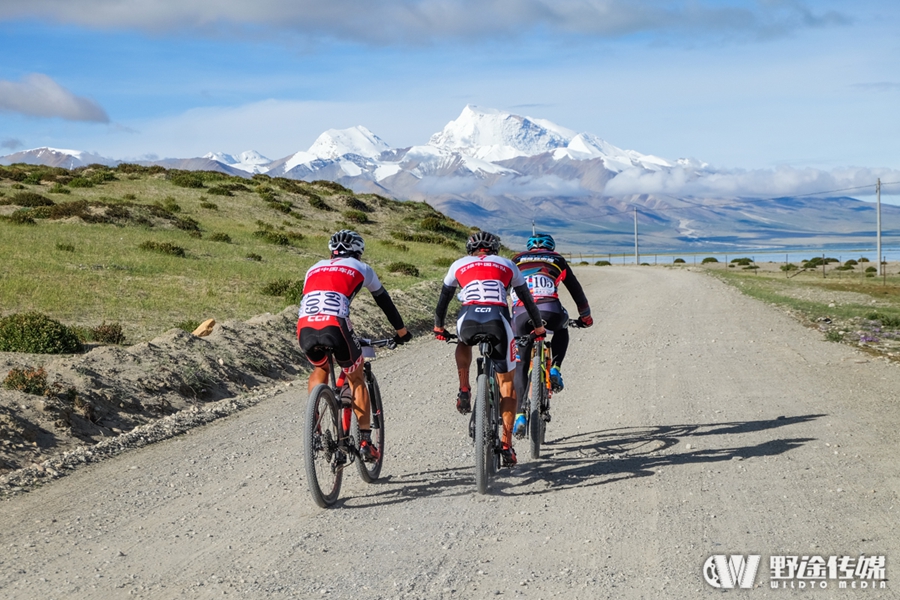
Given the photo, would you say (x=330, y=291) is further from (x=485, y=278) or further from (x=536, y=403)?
(x=536, y=403)

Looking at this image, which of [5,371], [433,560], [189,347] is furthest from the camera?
[189,347]

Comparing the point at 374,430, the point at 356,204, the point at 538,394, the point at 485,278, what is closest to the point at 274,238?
the point at 356,204

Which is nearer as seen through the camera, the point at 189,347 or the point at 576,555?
the point at 576,555

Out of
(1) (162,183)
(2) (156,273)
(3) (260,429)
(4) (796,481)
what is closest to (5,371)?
(3) (260,429)

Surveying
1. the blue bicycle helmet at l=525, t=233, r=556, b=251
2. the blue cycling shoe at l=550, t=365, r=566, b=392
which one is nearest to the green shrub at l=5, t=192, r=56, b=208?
the blue bicycle helmet at l=525, t=233, r=556, b=251

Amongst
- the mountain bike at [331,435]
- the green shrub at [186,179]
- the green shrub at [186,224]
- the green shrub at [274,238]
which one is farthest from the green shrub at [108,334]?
the green shrub at [186,179]

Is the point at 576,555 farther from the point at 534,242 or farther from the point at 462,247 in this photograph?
the point at 462,247

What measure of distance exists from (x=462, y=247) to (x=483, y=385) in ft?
154

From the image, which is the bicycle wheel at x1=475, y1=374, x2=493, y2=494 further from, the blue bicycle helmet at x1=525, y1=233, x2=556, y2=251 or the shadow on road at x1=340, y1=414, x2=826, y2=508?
the blue bicycle helmet at x1=525, y1=233, x2=556, y2=251

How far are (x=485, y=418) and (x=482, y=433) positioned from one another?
14 centimetres

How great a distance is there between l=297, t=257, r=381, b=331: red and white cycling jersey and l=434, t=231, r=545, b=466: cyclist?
0.93 m

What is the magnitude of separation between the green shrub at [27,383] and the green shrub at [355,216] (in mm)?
44867

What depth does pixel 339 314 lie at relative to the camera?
7.06 meters

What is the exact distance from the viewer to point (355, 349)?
7234mm
